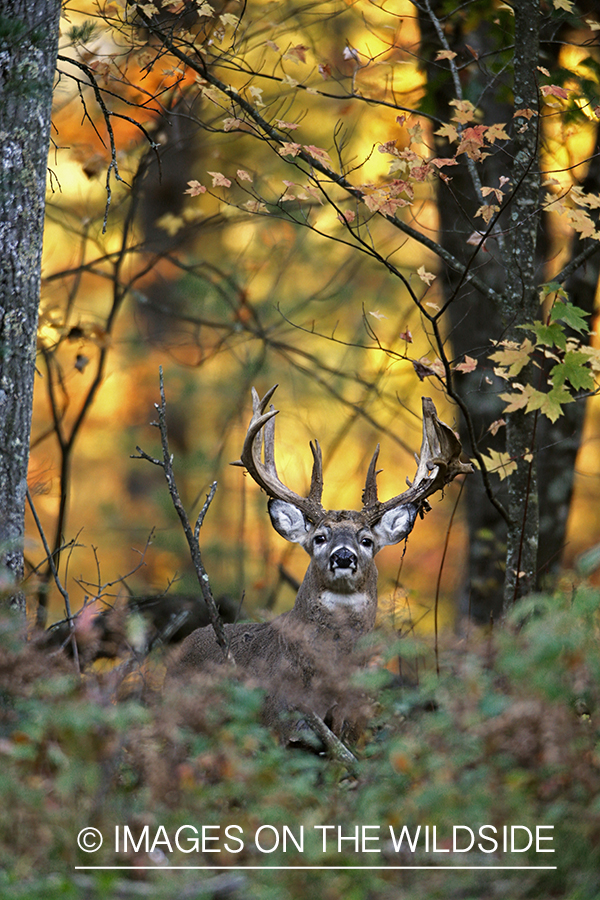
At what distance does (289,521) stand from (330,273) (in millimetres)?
9905

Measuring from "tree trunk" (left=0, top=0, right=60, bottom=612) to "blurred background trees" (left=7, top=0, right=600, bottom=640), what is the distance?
0.30 meters

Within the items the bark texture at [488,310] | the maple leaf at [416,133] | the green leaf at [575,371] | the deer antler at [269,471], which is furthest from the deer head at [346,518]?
the maple leaf at [416,133]

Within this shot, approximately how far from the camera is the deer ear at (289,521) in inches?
230

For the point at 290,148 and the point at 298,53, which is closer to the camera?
the point at 290,148

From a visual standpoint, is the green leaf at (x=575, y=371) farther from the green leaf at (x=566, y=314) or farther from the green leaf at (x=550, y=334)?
the green leaf at (x=566, y=314)

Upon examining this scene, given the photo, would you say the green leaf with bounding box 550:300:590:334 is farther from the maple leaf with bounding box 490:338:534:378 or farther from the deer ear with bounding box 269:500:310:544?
the deer ear with bounding box 269:500:310:544

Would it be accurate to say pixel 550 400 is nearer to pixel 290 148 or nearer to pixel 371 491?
pixel 371 491

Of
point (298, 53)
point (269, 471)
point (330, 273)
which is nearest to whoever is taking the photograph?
point (269, 471)

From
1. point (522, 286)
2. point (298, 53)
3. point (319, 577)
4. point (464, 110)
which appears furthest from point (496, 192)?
point (319, 577)

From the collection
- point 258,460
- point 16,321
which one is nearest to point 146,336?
point 258,460

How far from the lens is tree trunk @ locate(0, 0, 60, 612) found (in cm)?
452

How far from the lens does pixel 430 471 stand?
596 cm

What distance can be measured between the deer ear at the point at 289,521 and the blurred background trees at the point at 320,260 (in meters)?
0.79

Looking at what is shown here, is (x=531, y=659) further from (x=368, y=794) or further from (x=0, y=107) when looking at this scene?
(x=0, y=107)
